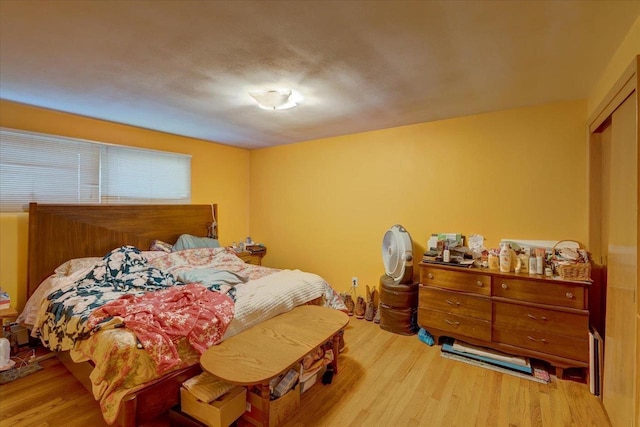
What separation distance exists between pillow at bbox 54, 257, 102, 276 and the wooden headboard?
12 centimetres

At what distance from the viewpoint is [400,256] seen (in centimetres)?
320

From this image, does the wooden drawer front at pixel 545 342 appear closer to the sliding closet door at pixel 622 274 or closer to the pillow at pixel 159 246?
the sliding closet door at pixel 622 274

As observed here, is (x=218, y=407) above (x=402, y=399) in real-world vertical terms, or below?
above

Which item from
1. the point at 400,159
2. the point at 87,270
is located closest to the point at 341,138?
the point at 400,159

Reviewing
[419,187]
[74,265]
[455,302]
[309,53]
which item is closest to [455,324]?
[455,302]

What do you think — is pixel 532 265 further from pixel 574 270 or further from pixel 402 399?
pixel 402 399

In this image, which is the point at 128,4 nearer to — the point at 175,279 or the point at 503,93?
the point at 175,279

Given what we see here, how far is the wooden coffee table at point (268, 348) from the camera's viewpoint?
163cm

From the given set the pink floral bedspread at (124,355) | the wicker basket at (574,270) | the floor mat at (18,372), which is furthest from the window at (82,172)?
the wicker basket at (574,270)

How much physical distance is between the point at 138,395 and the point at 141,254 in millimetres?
1806

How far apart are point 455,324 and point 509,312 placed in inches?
18.4

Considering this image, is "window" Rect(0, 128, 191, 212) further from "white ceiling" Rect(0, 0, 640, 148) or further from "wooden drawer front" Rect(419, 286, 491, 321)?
"wooden drawer front" Rect(419, 286, 491, 321)

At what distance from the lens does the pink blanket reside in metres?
1.76

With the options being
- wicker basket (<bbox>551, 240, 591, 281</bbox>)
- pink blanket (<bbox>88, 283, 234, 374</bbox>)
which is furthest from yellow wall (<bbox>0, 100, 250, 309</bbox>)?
wicker basket (<bbox>551, 240, 591, 281</bbox>)
